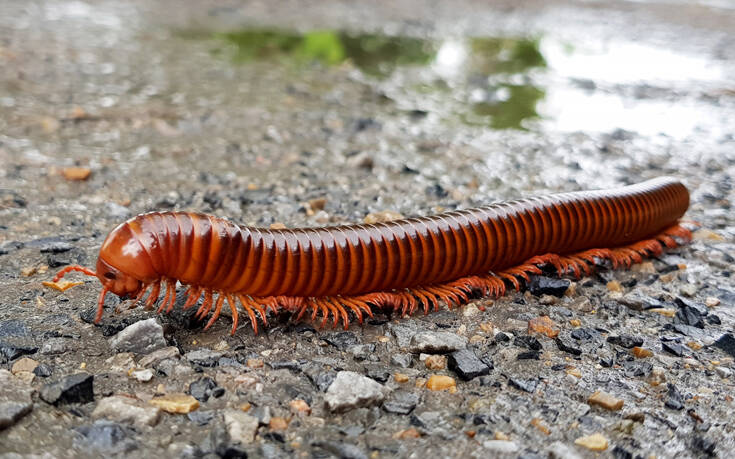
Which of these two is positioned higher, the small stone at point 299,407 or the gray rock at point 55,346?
the gray rock at point 55,346

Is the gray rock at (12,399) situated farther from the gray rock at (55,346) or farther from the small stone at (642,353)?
the small stone at (642,353)

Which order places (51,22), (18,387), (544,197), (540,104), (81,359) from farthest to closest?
1. (51,22)
2. (540,104)
3. (544,197)
4. (81,359)
5. (18,387)

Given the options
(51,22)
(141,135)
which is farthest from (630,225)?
(51,22)

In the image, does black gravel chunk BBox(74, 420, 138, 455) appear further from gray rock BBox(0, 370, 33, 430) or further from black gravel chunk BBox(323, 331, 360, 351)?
black gravel chunk BBox(323, 331, 360, 351)

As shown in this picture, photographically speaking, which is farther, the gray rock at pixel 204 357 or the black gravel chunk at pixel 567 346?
the black gravel chunk at pixel 567 346

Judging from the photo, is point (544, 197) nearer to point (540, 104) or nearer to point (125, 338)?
point (125, 338)

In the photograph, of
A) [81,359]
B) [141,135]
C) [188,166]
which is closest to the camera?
[81,359]

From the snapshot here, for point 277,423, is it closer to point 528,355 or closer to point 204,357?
point 204,357

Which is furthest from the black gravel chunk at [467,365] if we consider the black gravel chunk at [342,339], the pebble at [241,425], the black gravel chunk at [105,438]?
the black gravel chunk at [105,438]

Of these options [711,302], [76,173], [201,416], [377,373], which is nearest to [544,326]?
[377,373]
